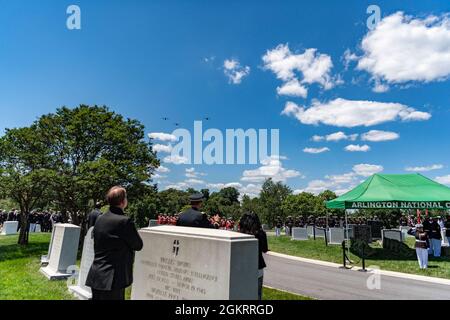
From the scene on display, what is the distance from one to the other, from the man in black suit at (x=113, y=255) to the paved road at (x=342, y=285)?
5.88 metres

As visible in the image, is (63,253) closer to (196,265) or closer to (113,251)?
(113,251)

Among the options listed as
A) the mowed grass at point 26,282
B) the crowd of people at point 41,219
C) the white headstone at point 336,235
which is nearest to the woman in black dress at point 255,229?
the mowed grass at point 26,282

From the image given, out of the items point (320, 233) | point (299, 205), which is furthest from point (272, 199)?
point (320, 233)

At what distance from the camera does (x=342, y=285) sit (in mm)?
9688

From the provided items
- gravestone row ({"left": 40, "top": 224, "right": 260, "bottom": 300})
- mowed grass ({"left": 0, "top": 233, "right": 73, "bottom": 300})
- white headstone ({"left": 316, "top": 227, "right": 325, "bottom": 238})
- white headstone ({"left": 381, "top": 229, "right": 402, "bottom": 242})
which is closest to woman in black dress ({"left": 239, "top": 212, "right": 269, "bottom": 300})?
gravestone row ({"left": 40, "top": 224, "right": 260, "bottom": 300})

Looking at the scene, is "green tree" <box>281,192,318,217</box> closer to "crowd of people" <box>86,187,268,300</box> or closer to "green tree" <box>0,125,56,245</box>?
"green tree" <box>0,125,56,245</box>

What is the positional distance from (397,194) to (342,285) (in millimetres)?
9362

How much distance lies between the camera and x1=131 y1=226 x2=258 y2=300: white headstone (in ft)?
11.7

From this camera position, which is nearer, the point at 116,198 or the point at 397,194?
the point at 116,198

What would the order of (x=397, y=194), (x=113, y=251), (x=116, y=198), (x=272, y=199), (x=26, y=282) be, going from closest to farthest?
1. (x=113, y=251)
2. (x=116, y=198)
3. (x=26, y=282)
4. (x=397, y=194)
5. (x=272, y=199)

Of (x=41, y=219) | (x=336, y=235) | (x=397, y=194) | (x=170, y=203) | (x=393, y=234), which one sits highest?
(x=170, y=203)
